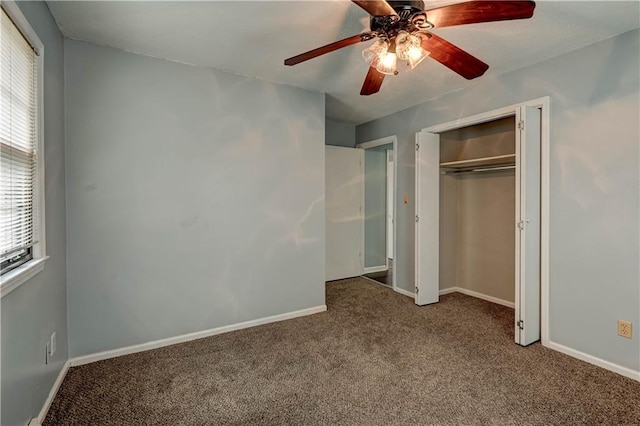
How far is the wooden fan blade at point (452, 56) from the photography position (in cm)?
172

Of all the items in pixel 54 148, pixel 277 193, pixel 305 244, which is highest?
pixel 54 148

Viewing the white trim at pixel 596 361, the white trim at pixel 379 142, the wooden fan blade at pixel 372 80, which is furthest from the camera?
the white trim at pixel 379 142

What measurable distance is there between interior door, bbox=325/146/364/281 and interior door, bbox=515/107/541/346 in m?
2.47

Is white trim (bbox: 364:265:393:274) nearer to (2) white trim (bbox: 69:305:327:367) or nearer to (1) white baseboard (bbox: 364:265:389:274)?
(1) white baseboard (bbox: 364:265:389:274)

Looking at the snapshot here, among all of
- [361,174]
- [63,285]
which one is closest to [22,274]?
[63,285]

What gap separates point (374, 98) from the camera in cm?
362

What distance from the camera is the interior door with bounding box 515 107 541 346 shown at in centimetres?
258

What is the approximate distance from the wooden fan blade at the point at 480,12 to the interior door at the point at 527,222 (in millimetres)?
1398

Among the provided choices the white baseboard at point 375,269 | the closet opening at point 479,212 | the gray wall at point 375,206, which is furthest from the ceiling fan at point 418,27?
the white baseboard at point 375,269

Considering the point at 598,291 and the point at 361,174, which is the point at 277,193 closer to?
the point at 361,174

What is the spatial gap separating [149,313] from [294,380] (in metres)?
1.34

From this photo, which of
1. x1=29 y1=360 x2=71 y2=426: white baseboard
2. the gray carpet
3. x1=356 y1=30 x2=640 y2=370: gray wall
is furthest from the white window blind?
x1=356 y1=30 x2=640 y2=370: gray wall

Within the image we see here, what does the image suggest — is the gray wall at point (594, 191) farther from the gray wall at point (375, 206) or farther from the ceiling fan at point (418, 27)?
the gray wall at point (375, 206)

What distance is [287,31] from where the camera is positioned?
7.13 ft
